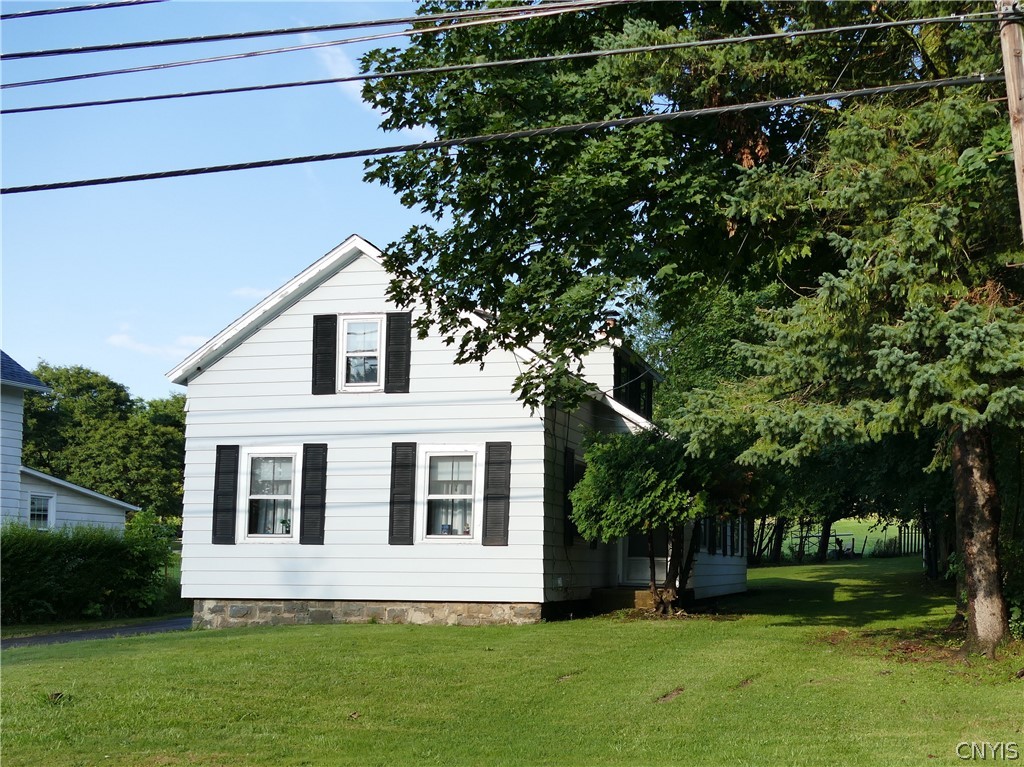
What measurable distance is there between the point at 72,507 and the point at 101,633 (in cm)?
942

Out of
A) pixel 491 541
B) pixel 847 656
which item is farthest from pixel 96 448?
pixel 847 656

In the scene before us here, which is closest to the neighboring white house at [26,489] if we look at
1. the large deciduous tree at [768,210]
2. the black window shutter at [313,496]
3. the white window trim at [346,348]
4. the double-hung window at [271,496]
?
the double-hung window at [271,496]

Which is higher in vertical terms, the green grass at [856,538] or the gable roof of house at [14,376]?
the gable roof of house at [14,376]

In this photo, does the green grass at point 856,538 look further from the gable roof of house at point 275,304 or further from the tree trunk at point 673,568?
the gable roof of house at point 275,304

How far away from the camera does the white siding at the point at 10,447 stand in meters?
25.2

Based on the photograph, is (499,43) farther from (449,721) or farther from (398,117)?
(449,721)

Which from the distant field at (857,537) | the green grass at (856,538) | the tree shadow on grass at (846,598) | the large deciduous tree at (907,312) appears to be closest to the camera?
the large deciduous tree at (907,312)

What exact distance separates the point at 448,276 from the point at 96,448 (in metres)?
38.5

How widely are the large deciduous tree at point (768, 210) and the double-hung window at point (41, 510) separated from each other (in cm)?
1682

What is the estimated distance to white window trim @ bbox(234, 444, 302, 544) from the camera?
62.0 feet

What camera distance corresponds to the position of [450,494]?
18.4 meters

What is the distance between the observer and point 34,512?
2702cm

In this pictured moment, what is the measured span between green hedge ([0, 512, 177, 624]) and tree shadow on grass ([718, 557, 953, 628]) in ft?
44.6

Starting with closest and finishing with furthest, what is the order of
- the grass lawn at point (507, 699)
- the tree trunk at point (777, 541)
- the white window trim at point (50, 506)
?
the grass lawn at point (507, 699)
the white window trim at point (50, 506)
the tree trunk at point (777, 541)
